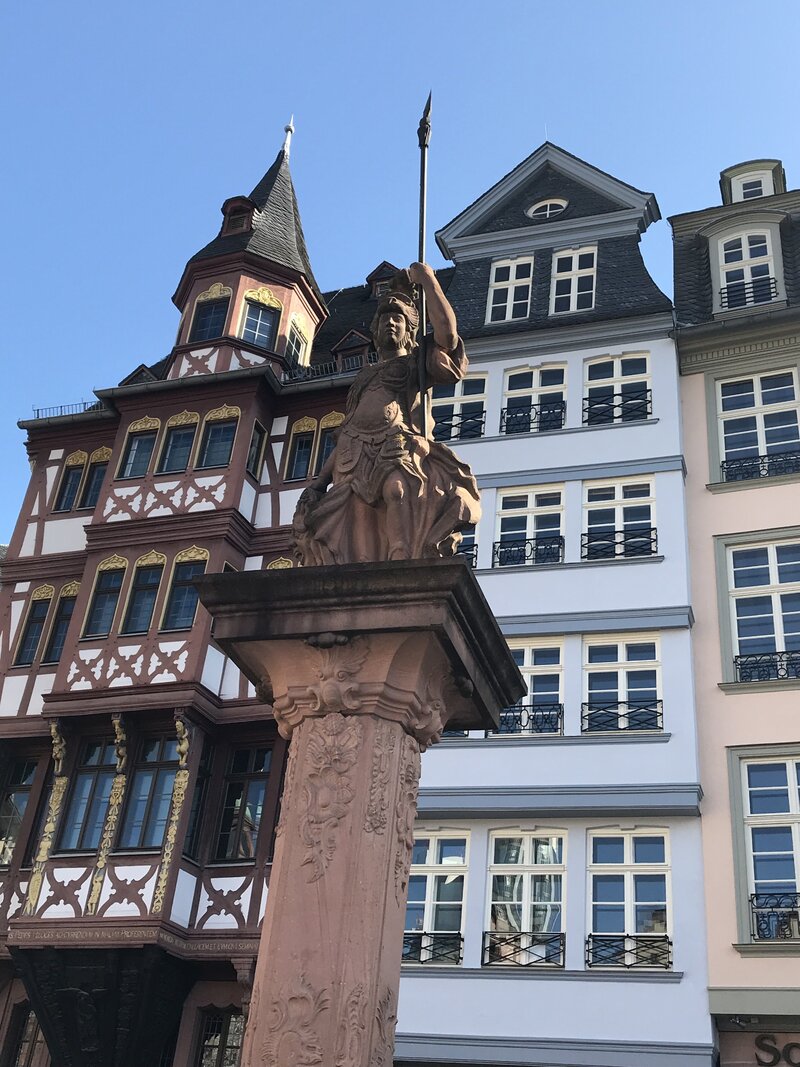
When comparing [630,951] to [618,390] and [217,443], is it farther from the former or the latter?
[217,443]

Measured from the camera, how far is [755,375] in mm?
21016

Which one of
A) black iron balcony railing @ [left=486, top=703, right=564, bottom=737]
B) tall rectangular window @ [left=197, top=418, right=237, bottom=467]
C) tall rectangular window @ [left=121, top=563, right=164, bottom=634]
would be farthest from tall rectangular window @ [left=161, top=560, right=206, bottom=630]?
black iron balcony railing @ [left=486, top=703, right=564, bottom=737]

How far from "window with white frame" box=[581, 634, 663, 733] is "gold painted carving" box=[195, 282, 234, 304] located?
443 inches

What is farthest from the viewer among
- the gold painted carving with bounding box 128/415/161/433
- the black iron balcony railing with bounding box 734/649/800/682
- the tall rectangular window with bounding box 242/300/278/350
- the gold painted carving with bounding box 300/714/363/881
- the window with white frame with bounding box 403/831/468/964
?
the tall rectangular window with bounding box 242/300/278/350

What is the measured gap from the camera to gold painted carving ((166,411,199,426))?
77.4ft

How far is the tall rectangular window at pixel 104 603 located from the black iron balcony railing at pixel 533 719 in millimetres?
7357

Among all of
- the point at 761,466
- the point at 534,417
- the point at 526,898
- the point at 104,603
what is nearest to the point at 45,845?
the point at 104,603

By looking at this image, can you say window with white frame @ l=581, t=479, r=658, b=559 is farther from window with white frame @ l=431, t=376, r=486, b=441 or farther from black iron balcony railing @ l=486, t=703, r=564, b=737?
black iron balcony railing @ l=486, t=703, r=564, b=737

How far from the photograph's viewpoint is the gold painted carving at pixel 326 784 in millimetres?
5941

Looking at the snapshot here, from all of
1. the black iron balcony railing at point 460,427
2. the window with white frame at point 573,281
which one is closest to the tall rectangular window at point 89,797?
the black iron balcony railing at point 460,427

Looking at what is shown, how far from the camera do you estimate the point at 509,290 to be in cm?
2403

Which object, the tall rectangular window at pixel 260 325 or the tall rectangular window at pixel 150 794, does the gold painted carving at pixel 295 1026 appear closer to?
the tall rectangular window at pixel 150 794

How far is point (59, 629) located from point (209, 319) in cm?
708

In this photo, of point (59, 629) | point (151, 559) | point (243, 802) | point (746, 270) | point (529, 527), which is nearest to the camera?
point (243, 802)
